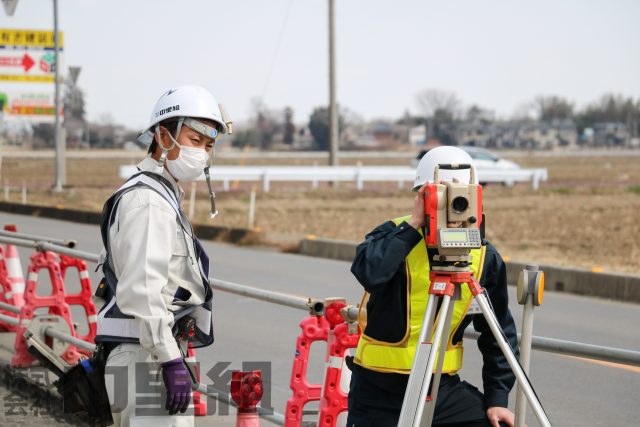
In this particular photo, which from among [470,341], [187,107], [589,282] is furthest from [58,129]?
[187,107]

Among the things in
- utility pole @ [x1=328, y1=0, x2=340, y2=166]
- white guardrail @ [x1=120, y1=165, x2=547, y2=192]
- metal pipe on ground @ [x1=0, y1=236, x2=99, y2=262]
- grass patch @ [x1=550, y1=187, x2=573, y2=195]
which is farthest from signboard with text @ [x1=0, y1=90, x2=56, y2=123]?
metal pipe on ground @ [x1=0, y1=236, x2=99, y2=262]

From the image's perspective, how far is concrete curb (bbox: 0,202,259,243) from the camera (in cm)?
2100

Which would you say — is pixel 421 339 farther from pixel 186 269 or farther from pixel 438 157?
pixel 186 269

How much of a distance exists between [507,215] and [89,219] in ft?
32.8

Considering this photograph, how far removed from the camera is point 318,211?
2783 centimetres

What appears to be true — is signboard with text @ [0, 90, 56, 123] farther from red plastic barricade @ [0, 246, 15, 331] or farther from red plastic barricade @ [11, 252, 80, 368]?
red plastic barricade @ [11, 252, 80, 368]

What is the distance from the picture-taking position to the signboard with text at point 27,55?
144ft

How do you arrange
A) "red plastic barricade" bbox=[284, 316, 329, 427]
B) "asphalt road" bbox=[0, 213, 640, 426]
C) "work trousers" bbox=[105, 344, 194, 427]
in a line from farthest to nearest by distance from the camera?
"asphalt road" bbox=[0, 213, 640, 426] → "red plastic barricade" bbox=[284, 316, 329, 427] → "work trousers" bbox=[105, 344, 194, 427]

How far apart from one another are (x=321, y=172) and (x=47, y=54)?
13887mm

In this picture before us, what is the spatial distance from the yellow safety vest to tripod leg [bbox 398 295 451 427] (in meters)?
0.21

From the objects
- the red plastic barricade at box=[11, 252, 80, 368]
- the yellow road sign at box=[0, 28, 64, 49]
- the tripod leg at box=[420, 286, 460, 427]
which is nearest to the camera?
the tripod leg at box=[420, 286, 460, 427]

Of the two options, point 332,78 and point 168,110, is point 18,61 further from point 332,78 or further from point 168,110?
point 168,110

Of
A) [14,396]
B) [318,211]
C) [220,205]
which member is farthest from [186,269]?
[220,205]

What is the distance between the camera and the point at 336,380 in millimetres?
5152
